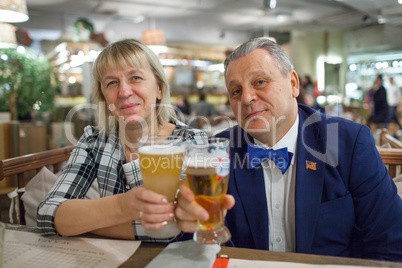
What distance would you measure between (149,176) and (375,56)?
1231 cm

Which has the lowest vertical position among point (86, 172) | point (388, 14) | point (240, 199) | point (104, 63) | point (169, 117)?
point (240, 199)

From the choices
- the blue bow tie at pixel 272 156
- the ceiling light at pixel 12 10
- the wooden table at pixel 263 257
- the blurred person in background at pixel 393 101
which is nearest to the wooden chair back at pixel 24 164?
Result: the wooden table at pixel 263 257

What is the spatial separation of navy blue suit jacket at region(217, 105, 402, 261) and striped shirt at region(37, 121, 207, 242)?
387 mm

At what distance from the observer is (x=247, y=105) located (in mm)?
1385

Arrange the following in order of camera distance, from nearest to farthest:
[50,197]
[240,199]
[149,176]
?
[149,176] < [50,197] < [240,199]

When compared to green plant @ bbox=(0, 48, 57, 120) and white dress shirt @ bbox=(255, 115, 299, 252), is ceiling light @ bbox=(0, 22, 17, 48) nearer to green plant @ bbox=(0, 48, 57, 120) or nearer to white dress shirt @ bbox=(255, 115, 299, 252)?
green plant @ bbox=(0, 48, 57, 120)

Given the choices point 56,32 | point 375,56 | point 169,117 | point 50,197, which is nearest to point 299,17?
point 375,56

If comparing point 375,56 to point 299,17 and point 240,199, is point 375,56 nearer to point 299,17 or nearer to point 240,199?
point 299,17

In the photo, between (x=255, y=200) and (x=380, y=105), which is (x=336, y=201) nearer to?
(x=255, y=200)

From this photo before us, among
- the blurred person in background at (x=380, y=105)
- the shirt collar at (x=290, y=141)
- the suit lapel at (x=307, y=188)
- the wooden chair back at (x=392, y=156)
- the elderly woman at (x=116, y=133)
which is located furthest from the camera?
the blurred person in background at (x=380, y=105)

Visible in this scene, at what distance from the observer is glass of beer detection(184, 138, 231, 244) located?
2.94 feet

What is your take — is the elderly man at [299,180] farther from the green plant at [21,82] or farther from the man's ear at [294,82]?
the green plant at [21,82]

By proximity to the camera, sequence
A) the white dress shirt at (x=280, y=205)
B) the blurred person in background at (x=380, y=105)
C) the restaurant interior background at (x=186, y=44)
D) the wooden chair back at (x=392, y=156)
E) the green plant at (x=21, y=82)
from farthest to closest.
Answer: the blurred person in background at (x=380, y=105) < the restaurant interior background at (x=186, y=44) < the green plant at (x=21, y=82) < the wooden chair back at (x=392, y=156) < the white dress shirt at (x=280, y=205)

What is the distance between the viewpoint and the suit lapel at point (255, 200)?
1.39 metres
